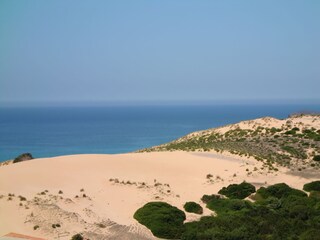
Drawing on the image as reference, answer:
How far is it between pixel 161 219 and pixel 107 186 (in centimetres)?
749

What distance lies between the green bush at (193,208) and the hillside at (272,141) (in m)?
13.4

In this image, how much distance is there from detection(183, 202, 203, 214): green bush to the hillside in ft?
43.9

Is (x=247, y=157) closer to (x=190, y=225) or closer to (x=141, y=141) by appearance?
(x=190, y=225)

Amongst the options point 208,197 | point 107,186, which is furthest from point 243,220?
point 107,186

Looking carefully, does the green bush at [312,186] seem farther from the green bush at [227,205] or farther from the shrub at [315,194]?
the green bush at [227,205]

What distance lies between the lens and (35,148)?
10175 cm

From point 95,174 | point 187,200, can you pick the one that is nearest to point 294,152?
point 187,200

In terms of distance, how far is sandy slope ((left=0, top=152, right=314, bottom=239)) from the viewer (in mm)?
19938

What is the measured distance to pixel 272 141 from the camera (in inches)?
1751

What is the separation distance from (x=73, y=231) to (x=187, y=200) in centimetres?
943

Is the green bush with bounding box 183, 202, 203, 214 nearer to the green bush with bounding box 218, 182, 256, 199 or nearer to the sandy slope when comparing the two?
the sandy slope

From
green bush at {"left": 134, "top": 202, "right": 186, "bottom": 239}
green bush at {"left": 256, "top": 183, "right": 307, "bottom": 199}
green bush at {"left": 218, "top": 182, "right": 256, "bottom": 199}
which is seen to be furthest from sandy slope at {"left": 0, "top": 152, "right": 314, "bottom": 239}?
green bush at {"left": 256, "top": 183, "right": 307, "bottom": 199}

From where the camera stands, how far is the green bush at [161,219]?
2012cm

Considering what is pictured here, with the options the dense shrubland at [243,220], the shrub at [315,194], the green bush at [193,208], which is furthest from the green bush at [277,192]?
the green bush at [193,208]
